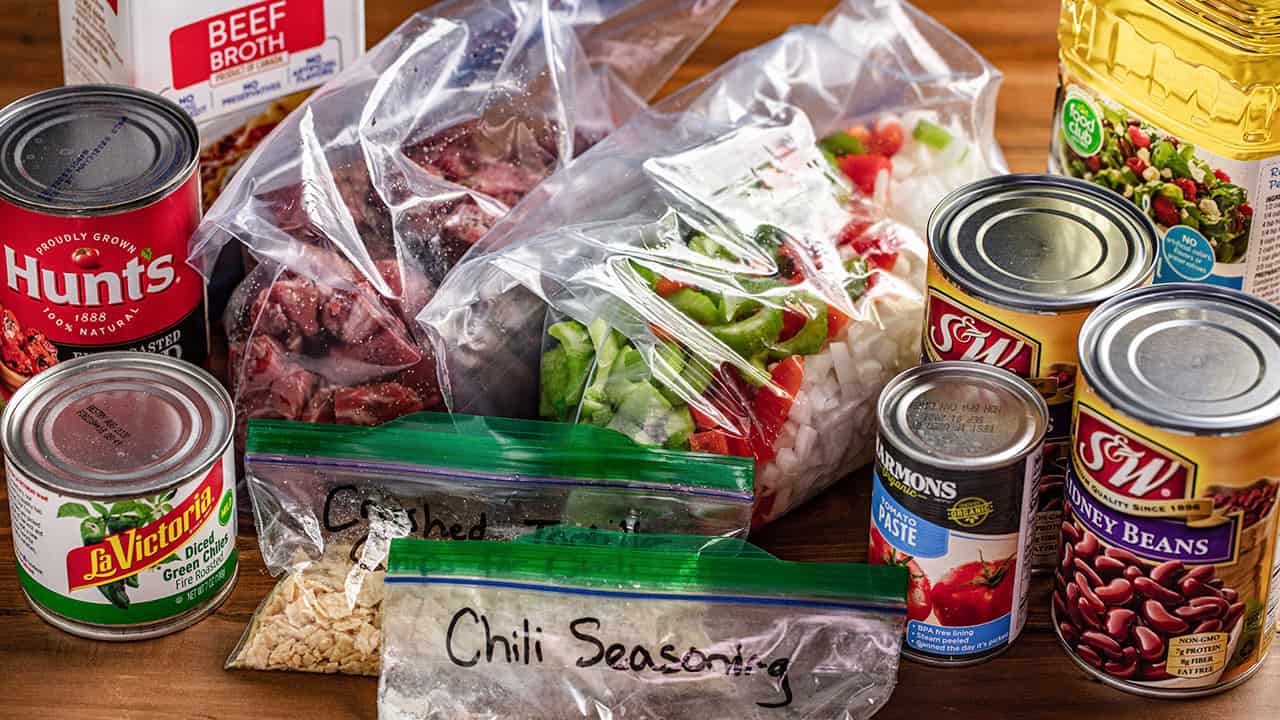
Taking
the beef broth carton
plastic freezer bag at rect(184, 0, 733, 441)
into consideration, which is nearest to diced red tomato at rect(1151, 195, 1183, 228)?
plastic freezer bag at rect(184, 0, 733, 441)

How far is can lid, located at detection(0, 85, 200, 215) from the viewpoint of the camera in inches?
66.8

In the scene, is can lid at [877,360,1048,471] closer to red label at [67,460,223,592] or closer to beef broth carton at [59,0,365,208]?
red label at [67,460,223,592]

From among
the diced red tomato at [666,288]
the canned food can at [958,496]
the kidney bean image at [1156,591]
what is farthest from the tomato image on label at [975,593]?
the diced red tomato at [666,288]

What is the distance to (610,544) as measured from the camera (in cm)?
166

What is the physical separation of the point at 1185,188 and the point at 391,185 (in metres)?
0.78

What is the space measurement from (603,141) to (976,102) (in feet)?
1.41

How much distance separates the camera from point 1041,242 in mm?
1686

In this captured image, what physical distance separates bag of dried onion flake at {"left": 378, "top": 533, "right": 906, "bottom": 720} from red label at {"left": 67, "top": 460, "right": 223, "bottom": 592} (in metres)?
0.18

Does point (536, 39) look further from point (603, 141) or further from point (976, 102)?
point (976, 102)

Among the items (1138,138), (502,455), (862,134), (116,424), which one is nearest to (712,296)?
(502,455)

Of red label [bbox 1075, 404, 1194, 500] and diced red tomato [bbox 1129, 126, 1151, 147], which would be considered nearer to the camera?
red label [bbox 1075, 404, 1194, 500]

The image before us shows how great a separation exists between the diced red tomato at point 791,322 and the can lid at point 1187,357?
0.31 metres

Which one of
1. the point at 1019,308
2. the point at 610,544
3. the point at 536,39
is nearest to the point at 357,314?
the point at 610,544

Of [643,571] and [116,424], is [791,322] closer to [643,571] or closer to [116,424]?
[643,571]
